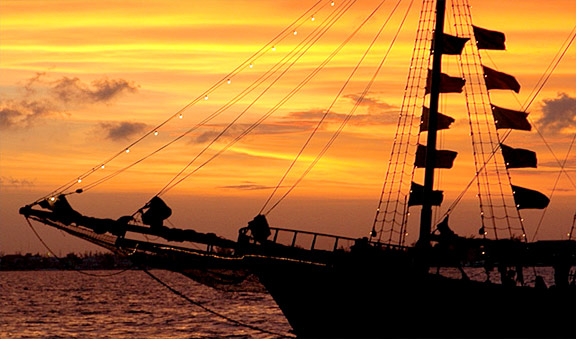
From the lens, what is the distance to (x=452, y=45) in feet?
157

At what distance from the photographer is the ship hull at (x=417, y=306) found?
Result: 4428 cm

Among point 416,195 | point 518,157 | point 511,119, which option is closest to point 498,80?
point 511,119

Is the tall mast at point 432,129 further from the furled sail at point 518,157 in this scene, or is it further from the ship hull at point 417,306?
the furled sail at point 518,157

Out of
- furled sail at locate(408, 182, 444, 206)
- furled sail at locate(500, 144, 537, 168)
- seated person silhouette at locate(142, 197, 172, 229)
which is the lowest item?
seated person silhouette at locate(142, 197, 172, 229)

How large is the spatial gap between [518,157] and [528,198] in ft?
5.99

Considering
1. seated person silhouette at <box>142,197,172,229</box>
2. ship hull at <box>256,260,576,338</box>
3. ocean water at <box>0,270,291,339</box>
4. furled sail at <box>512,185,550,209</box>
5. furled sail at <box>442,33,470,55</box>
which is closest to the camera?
seated person silhouette at <box>142,197,172,229</box>

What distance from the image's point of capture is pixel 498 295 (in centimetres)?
4466

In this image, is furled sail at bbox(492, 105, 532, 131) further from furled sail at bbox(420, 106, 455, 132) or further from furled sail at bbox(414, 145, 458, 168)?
furled sail at bbox(414, 145, 458, 168)

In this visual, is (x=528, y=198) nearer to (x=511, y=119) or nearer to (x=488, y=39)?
(x=511, y=119)

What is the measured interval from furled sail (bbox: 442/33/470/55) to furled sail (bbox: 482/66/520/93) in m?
1.78

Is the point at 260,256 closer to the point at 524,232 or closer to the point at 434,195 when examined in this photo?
the point at 434,195

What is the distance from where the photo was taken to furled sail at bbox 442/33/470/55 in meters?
47.7

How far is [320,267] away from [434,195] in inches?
217

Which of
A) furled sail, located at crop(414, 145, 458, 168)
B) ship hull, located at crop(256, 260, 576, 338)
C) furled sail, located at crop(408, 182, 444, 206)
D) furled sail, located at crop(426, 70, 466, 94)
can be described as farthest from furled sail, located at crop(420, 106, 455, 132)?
ship hull, located at crop(256, 260, 576, 338)
